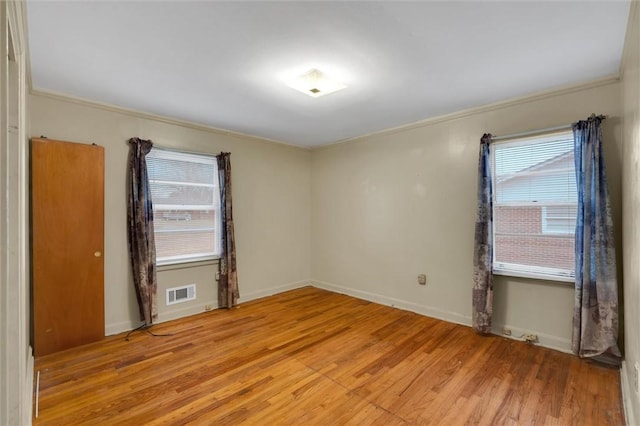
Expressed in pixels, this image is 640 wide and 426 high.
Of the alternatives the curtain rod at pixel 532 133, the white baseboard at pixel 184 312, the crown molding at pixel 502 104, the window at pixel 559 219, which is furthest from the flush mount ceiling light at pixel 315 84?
the white baseboard at pixel 184 312

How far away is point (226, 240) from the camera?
4.08 metres

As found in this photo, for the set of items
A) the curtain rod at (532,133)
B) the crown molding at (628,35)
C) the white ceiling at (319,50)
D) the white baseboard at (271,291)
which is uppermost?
the white ceiling at (319,50)

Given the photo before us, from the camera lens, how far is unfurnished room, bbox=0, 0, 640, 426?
1853 mm

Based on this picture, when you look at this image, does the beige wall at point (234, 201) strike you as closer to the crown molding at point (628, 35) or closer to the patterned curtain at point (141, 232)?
the patterned curtain at point (141, 232)

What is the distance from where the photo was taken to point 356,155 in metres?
4.66

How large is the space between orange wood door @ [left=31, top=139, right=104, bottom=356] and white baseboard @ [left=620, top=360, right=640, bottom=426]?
14.1 ft

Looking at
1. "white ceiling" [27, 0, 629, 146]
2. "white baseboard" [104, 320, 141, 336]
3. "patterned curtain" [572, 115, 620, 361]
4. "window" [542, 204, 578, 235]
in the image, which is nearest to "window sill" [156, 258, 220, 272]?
"white baseboard" [104, 320, 141, 336]

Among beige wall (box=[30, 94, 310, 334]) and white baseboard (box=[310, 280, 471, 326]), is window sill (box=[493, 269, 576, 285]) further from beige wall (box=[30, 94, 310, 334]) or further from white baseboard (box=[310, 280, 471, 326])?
beige wall (box=[30, 94, 310, 334])

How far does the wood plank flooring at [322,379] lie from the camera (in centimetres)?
197

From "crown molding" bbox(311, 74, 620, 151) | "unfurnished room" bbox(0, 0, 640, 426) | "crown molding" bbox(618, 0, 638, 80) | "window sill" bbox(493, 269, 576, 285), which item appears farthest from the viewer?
"window sill" bbox(493, 269, 576, 285)

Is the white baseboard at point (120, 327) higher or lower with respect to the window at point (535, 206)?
lower

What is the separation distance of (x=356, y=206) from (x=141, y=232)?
294 centimetres

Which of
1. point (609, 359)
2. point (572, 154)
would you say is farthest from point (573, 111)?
point (609, 359)

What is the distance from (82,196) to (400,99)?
11.1 feet
